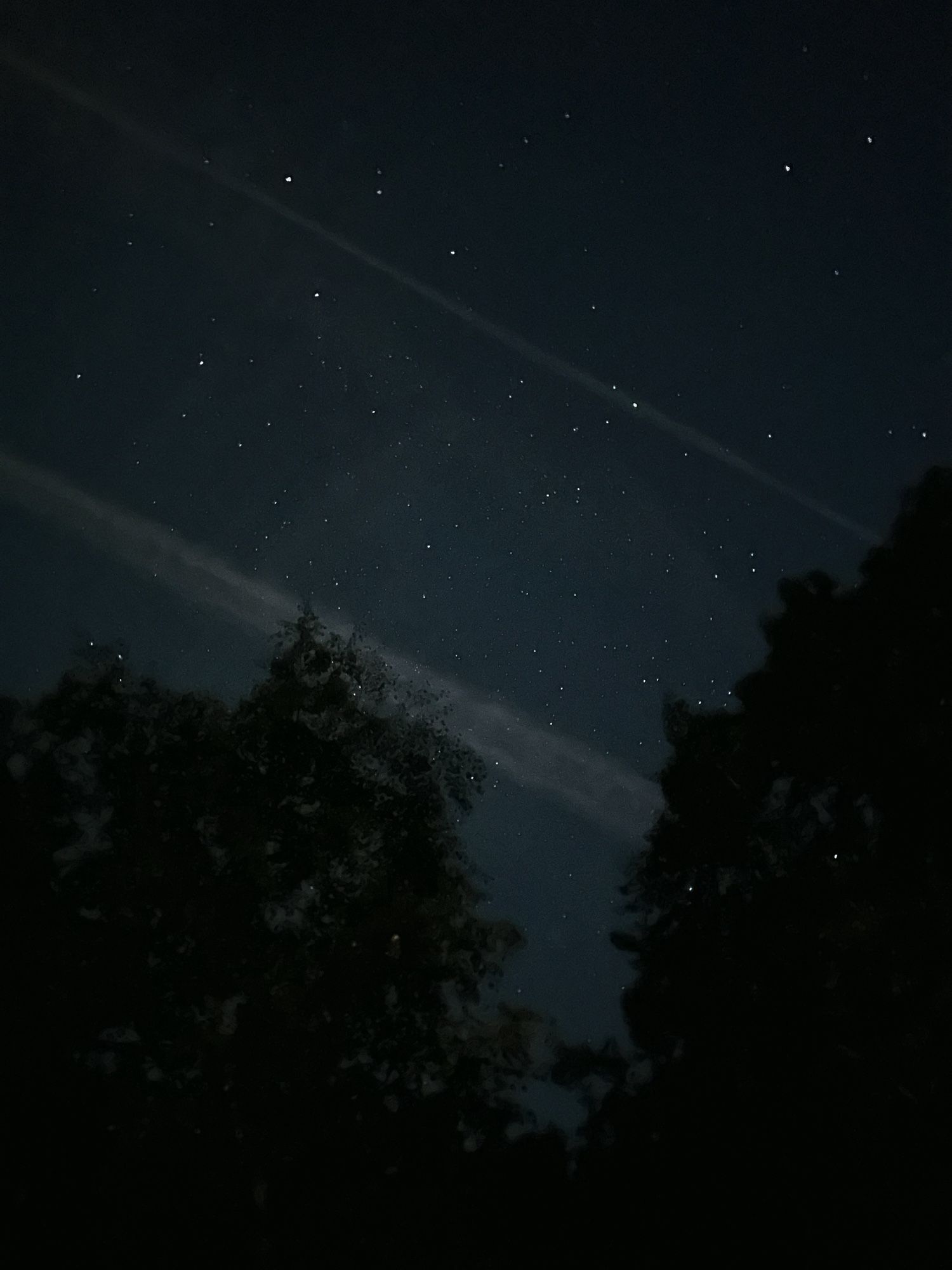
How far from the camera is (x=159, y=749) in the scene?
32.6ft

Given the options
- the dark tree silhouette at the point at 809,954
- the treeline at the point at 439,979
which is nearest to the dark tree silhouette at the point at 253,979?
the treeline at the point at 439,979

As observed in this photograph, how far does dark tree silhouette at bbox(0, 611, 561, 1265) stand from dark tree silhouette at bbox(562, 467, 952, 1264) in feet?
4.93

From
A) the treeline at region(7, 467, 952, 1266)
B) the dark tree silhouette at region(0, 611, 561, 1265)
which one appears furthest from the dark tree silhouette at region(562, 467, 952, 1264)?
the dark tree silhouette at region(0, 611, 561, 1265)

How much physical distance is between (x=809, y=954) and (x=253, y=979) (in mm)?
5127

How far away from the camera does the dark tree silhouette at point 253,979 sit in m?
8.12

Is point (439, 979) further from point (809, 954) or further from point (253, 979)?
point (809, 954)

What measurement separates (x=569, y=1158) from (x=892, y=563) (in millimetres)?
6204

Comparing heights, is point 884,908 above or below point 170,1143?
above

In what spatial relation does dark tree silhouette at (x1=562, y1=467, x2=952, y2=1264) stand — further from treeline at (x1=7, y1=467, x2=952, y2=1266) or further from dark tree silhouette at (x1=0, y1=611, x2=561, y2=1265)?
dark tree silhouette at (x1=0, y1=611, x2=561, y2=1265)

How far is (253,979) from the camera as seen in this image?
915 centimetres

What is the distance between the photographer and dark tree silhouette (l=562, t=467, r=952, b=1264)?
7.18 meters

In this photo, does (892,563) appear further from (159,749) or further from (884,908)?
(159,749)

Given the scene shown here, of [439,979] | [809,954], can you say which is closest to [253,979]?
[439,979]

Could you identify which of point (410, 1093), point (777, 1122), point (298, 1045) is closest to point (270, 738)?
point (298, 1045)
